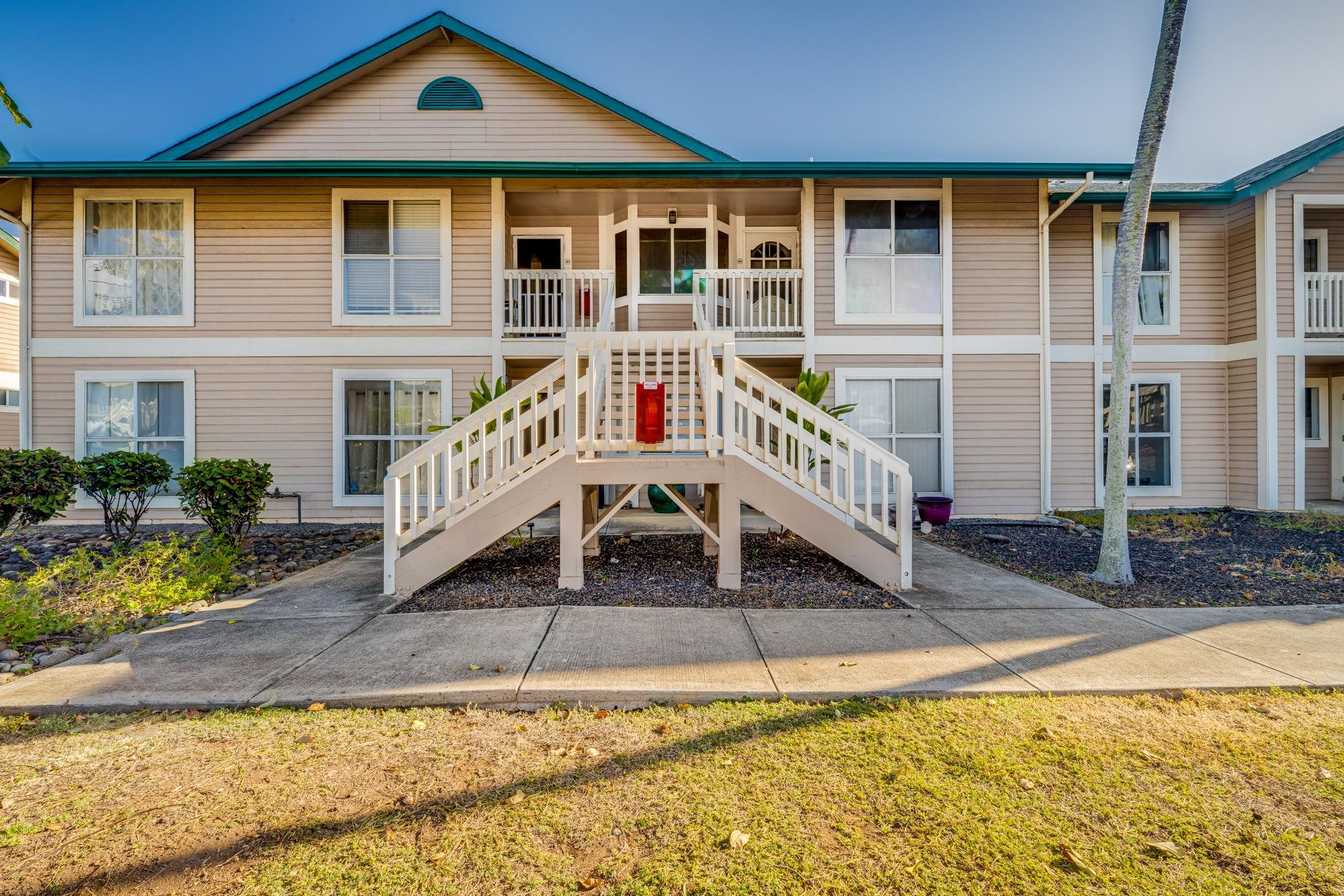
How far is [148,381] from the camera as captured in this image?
938 centimetres

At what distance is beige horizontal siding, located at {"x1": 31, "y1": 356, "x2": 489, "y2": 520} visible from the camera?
933 centimetres

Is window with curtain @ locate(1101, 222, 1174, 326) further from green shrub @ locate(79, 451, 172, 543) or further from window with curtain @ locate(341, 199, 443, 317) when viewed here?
green shrub @ locate(79, 451, 172, 543)

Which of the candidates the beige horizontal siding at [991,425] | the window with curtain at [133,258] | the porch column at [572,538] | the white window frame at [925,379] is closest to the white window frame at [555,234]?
the window with curtain at [133,258]

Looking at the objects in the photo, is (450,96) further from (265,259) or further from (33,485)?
(33,485)

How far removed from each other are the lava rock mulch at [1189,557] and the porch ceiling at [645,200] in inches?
249

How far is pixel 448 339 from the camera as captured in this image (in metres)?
9.51

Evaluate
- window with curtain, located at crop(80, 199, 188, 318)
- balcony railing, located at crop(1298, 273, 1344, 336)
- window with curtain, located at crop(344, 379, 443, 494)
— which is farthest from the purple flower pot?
window with curtain, located at crop(80, 199, 188, 318)

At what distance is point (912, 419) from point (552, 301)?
6.67m

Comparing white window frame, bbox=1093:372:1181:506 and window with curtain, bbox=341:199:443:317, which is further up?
window with curtain, bbox=341:199:443:317

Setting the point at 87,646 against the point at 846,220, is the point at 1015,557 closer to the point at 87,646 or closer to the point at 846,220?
the point at 846,220

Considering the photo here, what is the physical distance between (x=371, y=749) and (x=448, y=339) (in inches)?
312

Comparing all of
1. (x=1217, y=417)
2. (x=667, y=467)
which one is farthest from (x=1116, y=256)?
(x=1217, y=417)

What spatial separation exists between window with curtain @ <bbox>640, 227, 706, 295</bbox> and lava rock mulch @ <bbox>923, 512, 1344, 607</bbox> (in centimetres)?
619

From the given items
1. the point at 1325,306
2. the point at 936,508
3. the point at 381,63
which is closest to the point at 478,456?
the point at 936,508
